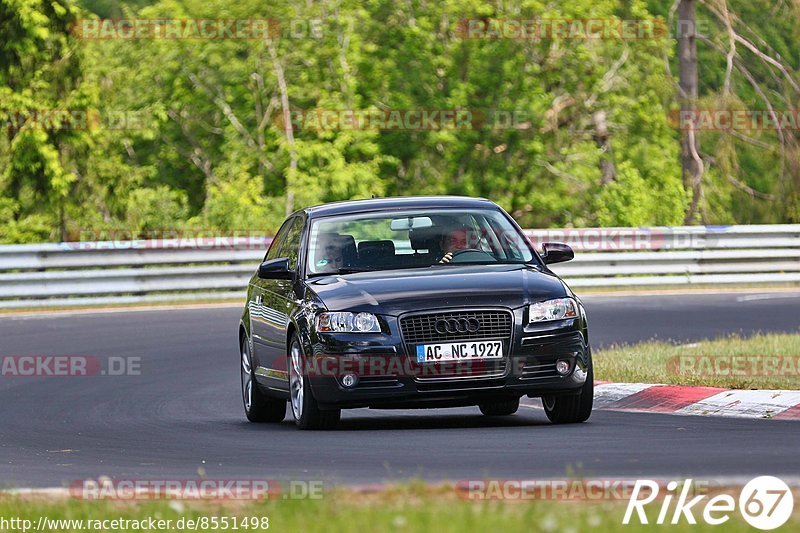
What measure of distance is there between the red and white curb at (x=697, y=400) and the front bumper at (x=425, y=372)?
5.43 ft

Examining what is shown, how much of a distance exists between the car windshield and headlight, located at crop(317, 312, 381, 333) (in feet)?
2.79

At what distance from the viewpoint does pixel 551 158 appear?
39688 mm

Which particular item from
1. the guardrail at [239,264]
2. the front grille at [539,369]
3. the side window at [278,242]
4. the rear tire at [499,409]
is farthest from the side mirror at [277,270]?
the guardrail at [239,264]

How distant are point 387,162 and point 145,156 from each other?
286 inches

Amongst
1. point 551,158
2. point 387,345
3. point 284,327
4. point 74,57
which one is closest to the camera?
point 387,345

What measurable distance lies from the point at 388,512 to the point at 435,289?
14.9 feet

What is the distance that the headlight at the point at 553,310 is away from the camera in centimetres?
1107

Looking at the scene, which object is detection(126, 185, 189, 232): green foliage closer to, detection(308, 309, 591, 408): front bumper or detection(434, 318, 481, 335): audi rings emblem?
detection(308, 309, 591, 408): front bumper

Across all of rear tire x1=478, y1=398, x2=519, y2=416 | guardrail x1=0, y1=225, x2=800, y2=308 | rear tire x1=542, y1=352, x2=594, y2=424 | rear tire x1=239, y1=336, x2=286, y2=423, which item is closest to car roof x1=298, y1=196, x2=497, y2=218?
rear tire x1=239, y1=336, x2=286, y2=423

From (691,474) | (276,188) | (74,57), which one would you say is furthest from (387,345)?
(276,188)

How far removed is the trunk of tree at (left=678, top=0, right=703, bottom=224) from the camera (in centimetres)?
3591

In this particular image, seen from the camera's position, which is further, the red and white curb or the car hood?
the red and white curb

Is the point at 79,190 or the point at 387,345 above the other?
the point at 387,345

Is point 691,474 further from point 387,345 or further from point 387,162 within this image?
point 387,162
